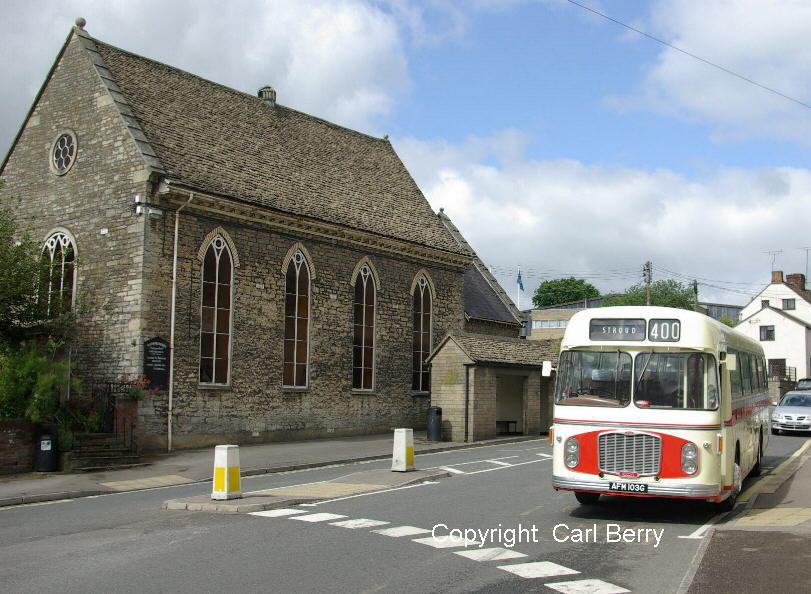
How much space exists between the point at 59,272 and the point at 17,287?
3.44m

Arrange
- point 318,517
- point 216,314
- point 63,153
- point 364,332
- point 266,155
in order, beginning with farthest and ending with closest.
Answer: point 364,332, point 266,155, point 63,153, point 216,314, point 318,517

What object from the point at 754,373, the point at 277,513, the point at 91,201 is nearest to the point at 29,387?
the point at 91,201

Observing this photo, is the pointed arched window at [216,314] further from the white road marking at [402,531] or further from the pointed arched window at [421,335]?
the white road marking at [402,531]

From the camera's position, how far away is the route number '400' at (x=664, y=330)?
11562mm

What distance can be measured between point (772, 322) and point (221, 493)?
2578 inches

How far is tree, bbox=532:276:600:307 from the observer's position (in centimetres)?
10681

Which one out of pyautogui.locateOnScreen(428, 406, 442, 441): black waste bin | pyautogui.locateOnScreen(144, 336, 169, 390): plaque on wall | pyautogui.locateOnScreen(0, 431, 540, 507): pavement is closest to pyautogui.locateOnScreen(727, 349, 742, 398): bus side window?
pyautogui.locateOnScreen(0, 431, 540, 507): pavement

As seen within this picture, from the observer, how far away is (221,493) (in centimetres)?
1329

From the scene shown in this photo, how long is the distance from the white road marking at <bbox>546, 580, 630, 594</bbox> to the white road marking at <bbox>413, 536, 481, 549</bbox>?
6.34ft

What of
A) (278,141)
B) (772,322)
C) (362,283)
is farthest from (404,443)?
(772,322)

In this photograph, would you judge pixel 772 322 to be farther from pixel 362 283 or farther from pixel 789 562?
pixel 789 562

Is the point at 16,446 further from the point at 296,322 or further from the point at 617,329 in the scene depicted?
the point at 617,329

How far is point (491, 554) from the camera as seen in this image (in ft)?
30.0

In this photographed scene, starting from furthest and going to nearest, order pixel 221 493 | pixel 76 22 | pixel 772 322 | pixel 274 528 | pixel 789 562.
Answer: pixel 772 322 → pixel 76 22 → pixel 221 493 → pixel 274 528 → pixel 789 562
